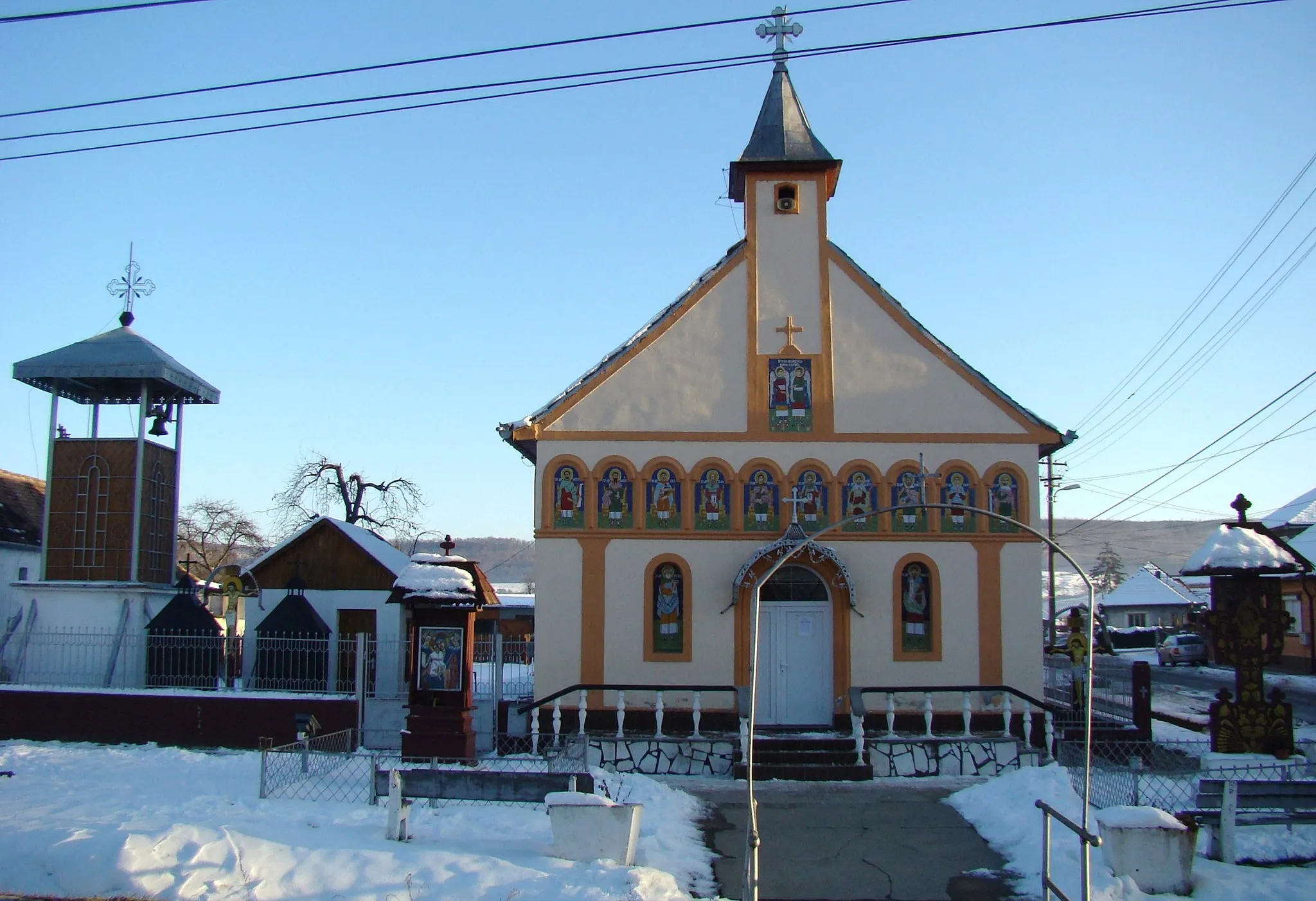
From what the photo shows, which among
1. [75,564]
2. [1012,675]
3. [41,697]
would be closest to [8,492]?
[75,564]

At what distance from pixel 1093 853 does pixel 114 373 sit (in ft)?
70.6

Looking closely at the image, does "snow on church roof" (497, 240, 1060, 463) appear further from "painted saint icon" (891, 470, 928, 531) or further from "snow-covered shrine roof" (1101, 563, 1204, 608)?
"snow-covered shrine roof" (1101, 563, 1204, 608)

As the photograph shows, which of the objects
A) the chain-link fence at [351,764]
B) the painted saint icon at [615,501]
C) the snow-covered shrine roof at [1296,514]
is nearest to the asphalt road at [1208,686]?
the snow-covered shrine roof at [1296,514]

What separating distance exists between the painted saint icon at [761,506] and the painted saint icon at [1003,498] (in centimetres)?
389

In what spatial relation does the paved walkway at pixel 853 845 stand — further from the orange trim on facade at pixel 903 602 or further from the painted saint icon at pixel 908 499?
the painted saint icon at pixel 908 499

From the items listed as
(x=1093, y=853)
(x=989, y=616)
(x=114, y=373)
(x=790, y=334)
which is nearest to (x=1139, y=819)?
(x=1093, y=853)

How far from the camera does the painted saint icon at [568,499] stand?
19859 mm

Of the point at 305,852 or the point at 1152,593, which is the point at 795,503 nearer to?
the point at 305,852

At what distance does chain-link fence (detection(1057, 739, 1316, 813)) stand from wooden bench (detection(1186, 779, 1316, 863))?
40cm

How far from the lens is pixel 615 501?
19953 millimetres

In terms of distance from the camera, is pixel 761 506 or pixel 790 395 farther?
pixel 790 395

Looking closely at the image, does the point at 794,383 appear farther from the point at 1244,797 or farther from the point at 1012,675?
the point at 1244,797

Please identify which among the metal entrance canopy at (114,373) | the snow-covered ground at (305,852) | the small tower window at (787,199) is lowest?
the snow-covered ground at (305,852)

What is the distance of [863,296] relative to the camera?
2050 cm
